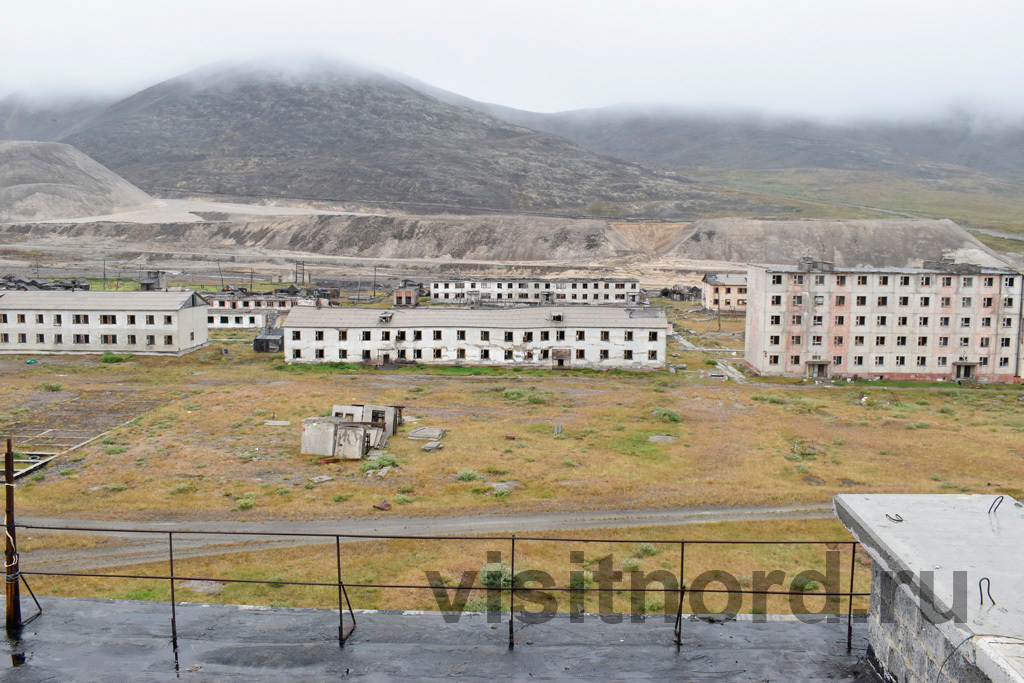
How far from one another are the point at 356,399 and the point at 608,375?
2282 cm

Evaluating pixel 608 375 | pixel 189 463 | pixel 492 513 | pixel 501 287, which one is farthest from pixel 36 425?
pixel 501 287

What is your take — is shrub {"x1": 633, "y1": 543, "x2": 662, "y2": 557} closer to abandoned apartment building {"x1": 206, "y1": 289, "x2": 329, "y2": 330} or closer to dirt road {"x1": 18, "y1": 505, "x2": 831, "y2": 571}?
dirt road {"x1": 18, "y1": 505, "x2": 831, "y2": 571}

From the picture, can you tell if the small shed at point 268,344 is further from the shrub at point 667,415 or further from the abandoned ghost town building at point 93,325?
the shrub at point 667,415

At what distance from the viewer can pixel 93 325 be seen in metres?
68.8

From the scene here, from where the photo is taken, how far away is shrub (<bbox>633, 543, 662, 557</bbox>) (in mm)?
25516

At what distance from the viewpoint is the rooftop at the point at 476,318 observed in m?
66.7

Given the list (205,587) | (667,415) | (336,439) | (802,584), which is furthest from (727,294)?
(205,587)

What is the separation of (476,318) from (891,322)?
36827mm

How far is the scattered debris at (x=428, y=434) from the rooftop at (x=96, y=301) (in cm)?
3722

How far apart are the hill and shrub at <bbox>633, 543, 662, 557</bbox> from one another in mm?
153402

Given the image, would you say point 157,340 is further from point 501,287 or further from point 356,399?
point 501,287

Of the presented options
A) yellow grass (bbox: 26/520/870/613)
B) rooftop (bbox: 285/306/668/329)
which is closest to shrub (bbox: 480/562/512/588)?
yellow grass (bbox: 26/520/870/613)

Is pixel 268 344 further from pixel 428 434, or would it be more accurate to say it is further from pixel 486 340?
pixel 428 434

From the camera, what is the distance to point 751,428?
45.6m
